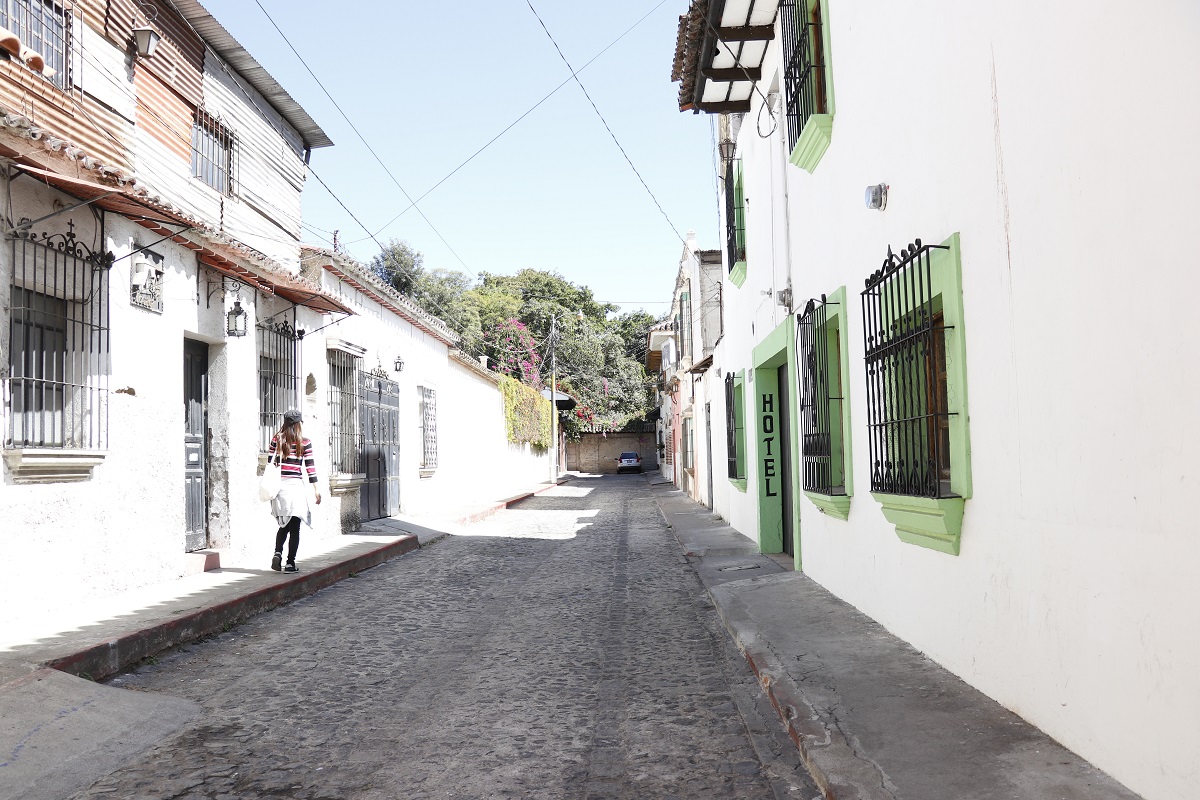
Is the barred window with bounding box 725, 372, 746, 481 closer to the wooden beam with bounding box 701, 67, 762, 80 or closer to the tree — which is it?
the wooden beam with bounding box 701, 67, 762, 80

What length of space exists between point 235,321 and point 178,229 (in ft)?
5.54

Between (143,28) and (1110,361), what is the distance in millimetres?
11344

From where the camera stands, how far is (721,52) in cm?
991

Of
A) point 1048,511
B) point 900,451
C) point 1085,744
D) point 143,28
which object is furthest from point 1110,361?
point 143,28

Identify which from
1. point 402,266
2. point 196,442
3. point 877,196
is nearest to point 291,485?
point 196,442

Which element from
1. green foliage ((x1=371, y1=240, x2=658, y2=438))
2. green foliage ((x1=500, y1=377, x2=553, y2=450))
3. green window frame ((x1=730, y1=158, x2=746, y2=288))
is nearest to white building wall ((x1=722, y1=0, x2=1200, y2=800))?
green window frame ((x1=730, y1=158, x2=746, y2=288))

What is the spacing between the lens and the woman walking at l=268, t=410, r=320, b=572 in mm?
9117

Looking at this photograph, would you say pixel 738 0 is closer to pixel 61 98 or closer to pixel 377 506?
pixel 61 98

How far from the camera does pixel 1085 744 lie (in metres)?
3.49

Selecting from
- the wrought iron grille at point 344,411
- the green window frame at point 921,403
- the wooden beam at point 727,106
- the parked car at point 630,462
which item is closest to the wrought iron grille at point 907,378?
the green window frame at point 921,403

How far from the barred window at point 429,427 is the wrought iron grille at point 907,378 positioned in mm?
13620

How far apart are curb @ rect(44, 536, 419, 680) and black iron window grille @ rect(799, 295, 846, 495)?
461 cm

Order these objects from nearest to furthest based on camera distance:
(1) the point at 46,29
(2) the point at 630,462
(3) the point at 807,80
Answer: (3) the point at 807,80 < (1) the point at 46,29 < (2) the point at 630,462

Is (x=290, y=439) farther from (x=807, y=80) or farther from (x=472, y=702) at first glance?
(x=807, y=80)
